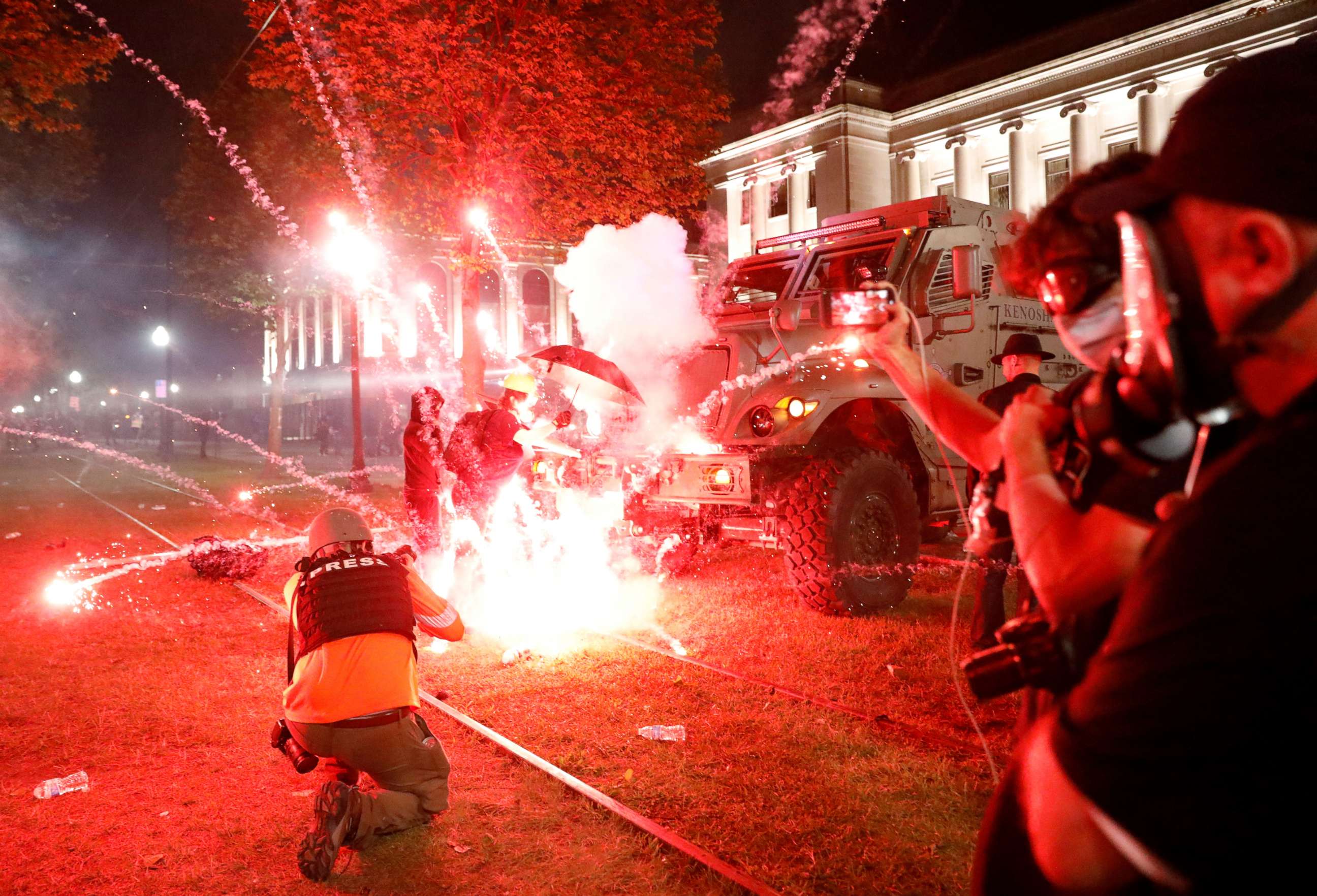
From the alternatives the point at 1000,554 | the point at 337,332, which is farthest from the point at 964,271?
the point at 337,332

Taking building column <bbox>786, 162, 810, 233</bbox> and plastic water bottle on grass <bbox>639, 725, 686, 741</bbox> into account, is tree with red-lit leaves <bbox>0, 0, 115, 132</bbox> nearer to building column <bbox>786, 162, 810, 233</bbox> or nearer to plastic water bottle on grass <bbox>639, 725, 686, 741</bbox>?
plastic water bottle on grass <bbox>639, 725, 686, 741</bbox>

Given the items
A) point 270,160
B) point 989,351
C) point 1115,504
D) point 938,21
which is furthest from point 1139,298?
point 938,21

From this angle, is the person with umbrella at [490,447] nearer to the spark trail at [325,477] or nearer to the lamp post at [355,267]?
the lamp post at [355,267]

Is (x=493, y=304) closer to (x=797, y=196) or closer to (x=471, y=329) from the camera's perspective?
(x=797, y=196)

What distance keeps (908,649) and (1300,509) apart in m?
6.27

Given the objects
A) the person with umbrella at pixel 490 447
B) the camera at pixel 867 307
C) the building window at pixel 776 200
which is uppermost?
the building window at pixel 776 200

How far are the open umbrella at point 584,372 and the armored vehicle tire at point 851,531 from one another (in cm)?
196

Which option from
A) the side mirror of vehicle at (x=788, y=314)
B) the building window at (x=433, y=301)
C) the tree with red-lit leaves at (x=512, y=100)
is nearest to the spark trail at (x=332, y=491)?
the tree with red-lit leaves at (x=512, y=100)

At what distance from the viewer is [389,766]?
13.9ft

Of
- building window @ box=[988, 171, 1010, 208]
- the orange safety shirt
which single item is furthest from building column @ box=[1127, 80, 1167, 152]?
the orange safety shirt

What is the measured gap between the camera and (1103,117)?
→ 103ft

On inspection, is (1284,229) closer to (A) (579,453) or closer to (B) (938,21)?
(A) (579,453)

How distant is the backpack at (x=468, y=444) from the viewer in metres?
8.34

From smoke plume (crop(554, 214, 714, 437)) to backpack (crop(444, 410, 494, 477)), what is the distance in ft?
5.34
